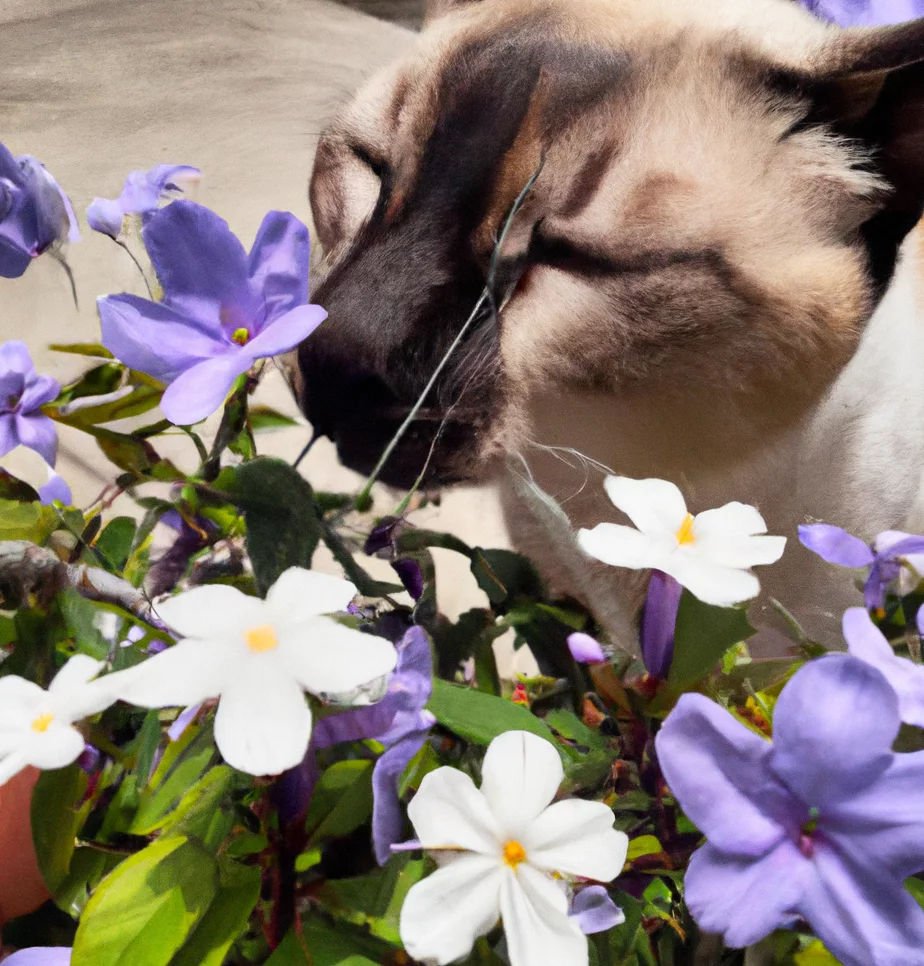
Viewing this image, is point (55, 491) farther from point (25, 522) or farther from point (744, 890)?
point (744, 890)

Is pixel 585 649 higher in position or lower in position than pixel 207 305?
lower

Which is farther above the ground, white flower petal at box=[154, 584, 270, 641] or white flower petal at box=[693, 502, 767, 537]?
white flower petal at box=[154, 584, 270, 641]

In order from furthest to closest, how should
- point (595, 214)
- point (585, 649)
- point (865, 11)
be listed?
point (865, 11) < point (595, 214) < point (585, 649)

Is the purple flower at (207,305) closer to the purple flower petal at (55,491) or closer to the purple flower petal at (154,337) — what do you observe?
the purple flower petal at (154,337)

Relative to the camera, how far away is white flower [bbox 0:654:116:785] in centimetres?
17

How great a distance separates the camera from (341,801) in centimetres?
20

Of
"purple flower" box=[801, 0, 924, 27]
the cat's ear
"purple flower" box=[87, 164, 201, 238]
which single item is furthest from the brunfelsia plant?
"purple flower" box=[801, 0, 924, 27]

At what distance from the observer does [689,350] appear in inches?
17.2

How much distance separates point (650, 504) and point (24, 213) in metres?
0.28

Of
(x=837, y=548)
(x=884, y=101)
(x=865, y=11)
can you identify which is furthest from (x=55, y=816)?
(x=865, y=11)

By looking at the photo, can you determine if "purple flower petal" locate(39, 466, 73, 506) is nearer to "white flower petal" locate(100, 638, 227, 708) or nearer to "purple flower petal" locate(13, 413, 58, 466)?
"purple flower petal" locate(13, 413, 58, 466)

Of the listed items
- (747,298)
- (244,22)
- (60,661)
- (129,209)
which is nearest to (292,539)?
(60,661)

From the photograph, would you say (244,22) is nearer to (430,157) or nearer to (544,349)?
(430,157)

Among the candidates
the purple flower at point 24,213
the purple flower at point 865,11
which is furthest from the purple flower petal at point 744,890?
the purple flower at point 865,11
